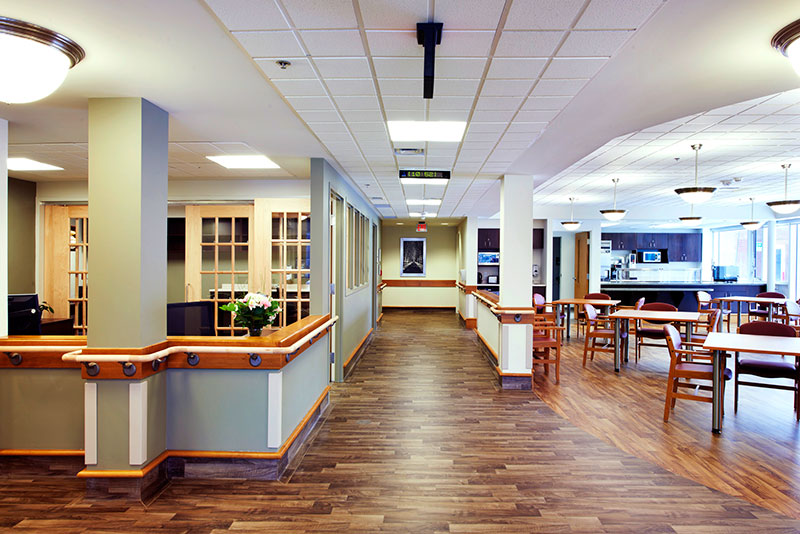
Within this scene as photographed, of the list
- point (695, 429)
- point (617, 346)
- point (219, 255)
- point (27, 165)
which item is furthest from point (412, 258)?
point (695, 429)

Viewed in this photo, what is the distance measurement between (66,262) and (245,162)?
10.0ft

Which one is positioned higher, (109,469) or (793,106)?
(793,106)

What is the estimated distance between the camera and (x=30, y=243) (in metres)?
5.95

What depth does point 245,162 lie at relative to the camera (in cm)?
515

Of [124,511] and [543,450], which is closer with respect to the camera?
[124,511]

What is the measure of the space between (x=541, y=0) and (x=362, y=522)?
2.94 meters

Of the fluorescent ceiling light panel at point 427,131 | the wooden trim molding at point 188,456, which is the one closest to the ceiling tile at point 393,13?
the fluorescent ceiling light panel at point 427,131

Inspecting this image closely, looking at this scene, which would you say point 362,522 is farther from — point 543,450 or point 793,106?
point 793,106

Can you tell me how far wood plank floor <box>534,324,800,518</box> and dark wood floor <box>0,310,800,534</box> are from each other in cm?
24

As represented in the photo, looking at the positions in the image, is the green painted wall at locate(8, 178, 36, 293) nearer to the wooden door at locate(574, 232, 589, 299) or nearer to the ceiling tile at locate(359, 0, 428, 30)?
the ceiling tile at locate(359, 0, 428, 30)

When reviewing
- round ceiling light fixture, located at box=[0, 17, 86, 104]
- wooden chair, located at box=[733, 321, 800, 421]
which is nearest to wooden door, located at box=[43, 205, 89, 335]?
round ceiling light fixture, located at box=[0, 17, 86, 104]

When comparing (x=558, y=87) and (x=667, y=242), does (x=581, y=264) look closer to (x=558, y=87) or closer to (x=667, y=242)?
(x=667, y=242)

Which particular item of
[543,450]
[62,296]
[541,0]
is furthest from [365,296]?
[541,0]

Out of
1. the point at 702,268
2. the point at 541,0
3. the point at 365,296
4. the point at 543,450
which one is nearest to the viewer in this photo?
the point at 541,0
